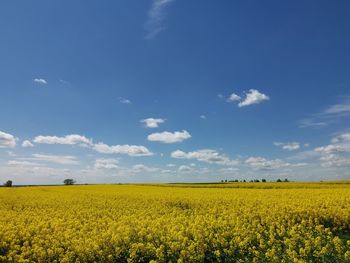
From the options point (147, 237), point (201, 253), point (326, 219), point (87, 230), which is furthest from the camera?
point (326, 219)

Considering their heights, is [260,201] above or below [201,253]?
above

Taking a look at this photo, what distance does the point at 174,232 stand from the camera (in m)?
12.3

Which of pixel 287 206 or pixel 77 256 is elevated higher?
pixel 287 206

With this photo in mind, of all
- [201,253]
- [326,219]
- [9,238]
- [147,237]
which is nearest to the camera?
[201,253]

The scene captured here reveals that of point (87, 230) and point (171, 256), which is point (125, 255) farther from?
point (87, 230)

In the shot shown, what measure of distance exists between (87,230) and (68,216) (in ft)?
15.7

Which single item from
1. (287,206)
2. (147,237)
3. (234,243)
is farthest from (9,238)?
(287,206)

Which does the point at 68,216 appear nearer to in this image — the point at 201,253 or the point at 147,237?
the point at 147,237

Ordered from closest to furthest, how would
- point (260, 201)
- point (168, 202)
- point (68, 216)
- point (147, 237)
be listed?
point (147, 237) < point (68, 216) < point (260, 201) < point (168, 202)

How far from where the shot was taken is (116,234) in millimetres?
12320

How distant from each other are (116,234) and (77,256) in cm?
141

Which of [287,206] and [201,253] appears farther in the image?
[287,206]

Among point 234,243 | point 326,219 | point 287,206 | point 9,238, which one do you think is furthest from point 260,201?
point 9,238

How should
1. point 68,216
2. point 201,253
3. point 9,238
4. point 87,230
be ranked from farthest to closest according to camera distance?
point 68,216, point 87,230, point 9,238, point 201,253
